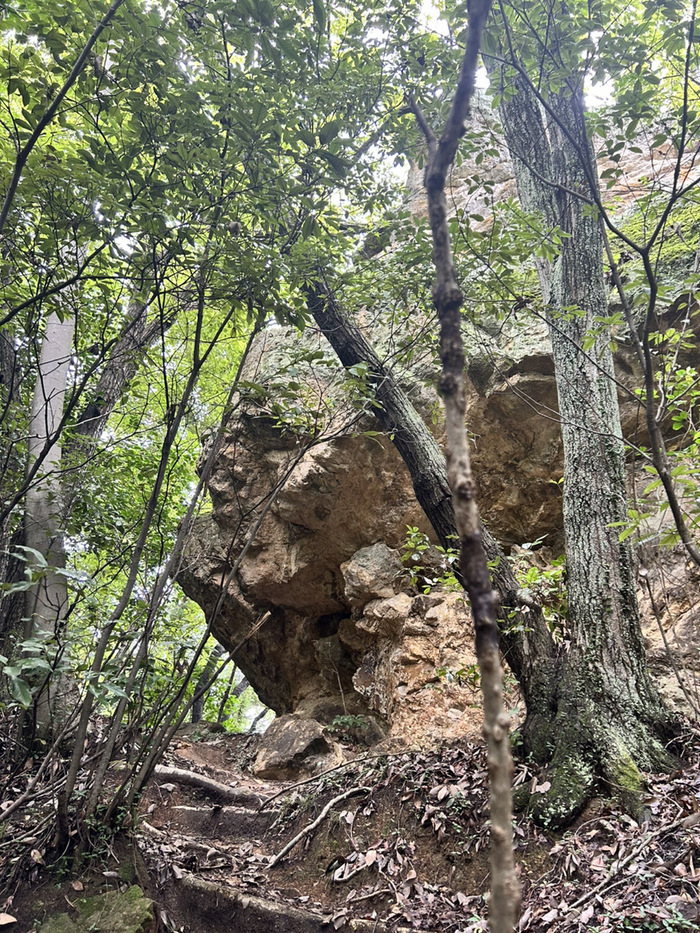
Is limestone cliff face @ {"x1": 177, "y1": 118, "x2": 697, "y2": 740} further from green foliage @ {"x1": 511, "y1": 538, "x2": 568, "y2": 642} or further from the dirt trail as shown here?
green foliage @ {"x1": 511, "y1": 538, "x2": 568, "y2": 642}

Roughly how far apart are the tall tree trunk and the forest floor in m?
0.18

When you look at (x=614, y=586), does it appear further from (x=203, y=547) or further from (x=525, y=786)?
(x=203, y=547)

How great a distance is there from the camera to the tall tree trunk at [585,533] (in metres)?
3.11

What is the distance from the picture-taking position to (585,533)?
12.3ft

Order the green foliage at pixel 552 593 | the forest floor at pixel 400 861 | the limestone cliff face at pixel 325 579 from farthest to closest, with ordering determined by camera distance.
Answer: the limestone cliff face at pixel 325 579 < the green foliage at pixel 552 593 < the forest floor at pixel 400 861

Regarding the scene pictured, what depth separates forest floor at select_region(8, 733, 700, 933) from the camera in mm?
2496

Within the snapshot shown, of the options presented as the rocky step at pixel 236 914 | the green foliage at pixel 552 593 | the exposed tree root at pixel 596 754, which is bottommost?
the rocky step at pixel 236 914

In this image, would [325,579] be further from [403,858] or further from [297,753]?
[403,858]

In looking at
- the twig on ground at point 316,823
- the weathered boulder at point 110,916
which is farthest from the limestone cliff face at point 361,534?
the weathered boulder at point 110,916

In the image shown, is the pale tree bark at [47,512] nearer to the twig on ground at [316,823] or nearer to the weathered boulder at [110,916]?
the weathered boulder at [110,916]

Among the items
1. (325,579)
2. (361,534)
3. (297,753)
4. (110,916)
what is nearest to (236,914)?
(110,916)

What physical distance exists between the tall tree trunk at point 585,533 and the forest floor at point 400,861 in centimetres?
18

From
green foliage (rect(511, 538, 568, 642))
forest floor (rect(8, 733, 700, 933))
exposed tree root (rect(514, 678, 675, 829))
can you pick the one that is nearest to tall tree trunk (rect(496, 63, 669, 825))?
exposed tree root (rect(514, 678, 675, 829))

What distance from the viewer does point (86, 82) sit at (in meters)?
2.56
